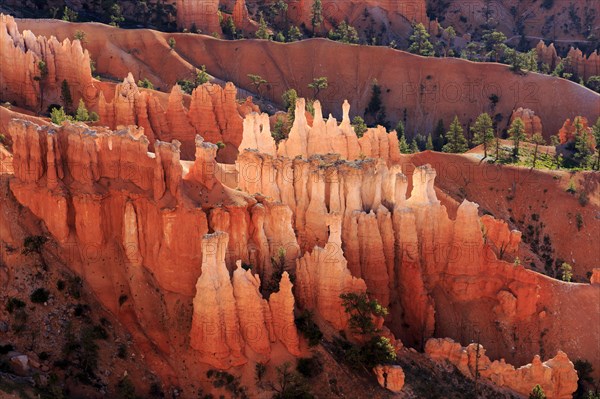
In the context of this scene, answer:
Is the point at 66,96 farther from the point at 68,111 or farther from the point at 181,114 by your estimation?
the point at 181,114

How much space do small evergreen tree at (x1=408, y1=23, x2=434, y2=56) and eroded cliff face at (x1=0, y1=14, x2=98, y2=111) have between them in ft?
218

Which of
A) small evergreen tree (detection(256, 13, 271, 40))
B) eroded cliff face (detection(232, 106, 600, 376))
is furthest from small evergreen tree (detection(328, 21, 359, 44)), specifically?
eroded cliff face (detection(232, 106, 600, 376))

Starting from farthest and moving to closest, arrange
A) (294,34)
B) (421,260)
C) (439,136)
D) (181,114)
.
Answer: (294,34)
(439,136)
(181,114)
(421,260)

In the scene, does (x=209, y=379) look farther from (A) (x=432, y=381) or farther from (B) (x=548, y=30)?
(B) (x=548, y=30)

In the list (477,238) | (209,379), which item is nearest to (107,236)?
(209,379)

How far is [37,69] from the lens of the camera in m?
85.1

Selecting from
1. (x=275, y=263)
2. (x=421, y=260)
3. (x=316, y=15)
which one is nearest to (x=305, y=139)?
(x=421, y=260)

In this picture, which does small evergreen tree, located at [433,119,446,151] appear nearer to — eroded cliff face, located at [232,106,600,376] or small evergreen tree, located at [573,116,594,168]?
small evergreen tree, located at [573,116,594,168]

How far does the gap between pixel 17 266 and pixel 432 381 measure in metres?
26.4

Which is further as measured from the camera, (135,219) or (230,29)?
(230,29)

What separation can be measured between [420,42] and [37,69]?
78006 mm

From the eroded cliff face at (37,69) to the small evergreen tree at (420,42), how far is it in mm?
66395

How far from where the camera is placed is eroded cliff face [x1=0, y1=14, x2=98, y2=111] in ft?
272

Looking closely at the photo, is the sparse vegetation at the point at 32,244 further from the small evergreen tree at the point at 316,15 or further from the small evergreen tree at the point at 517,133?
the small evergreen tree at the point at 316,15
